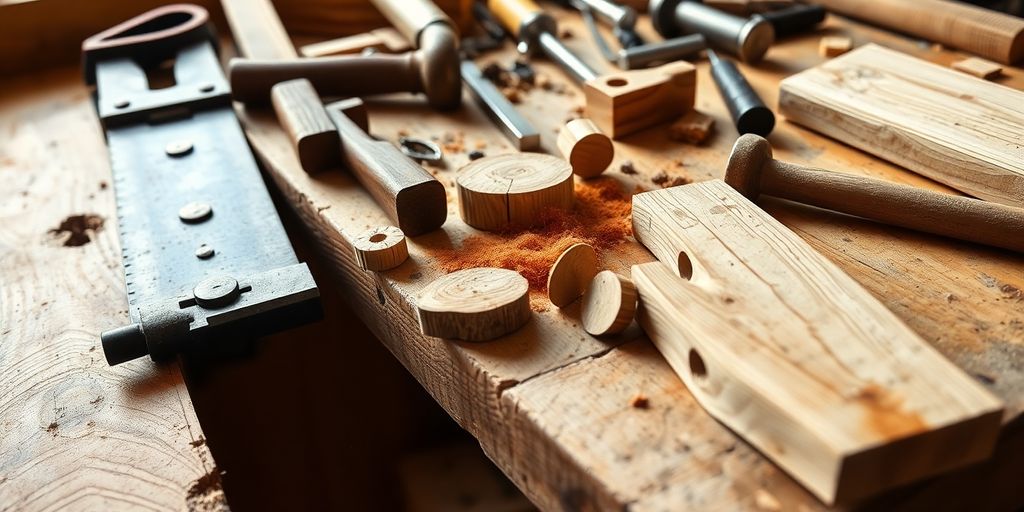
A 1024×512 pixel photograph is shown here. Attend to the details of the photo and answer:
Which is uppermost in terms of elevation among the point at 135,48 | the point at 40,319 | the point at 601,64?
the point at 135,48

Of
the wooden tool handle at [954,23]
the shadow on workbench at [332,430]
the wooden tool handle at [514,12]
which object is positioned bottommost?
the shadow on workbench at [332,430]

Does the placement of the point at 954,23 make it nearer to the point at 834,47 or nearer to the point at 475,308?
the point at 834,47

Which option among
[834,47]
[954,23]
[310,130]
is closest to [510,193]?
[310,130]

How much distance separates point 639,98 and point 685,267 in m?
0.53

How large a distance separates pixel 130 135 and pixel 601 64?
102 centimetres

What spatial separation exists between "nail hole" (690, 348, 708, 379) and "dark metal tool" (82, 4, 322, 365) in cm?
53

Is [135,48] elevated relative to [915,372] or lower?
elevated

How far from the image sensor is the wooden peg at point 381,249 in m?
1.13

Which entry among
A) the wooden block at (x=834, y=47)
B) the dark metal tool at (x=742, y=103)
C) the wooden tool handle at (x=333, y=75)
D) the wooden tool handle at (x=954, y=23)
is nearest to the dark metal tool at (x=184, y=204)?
the wooden tool handle at (x=333, y=75)

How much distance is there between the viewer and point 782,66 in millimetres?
1769

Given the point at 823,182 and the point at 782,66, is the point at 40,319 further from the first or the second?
the point at 782,66

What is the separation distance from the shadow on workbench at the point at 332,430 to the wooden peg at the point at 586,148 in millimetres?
549

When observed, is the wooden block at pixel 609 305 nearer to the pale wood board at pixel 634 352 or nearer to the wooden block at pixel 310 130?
the pale wood board at pixel 634 352

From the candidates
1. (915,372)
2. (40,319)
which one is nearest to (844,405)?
(915,372)
